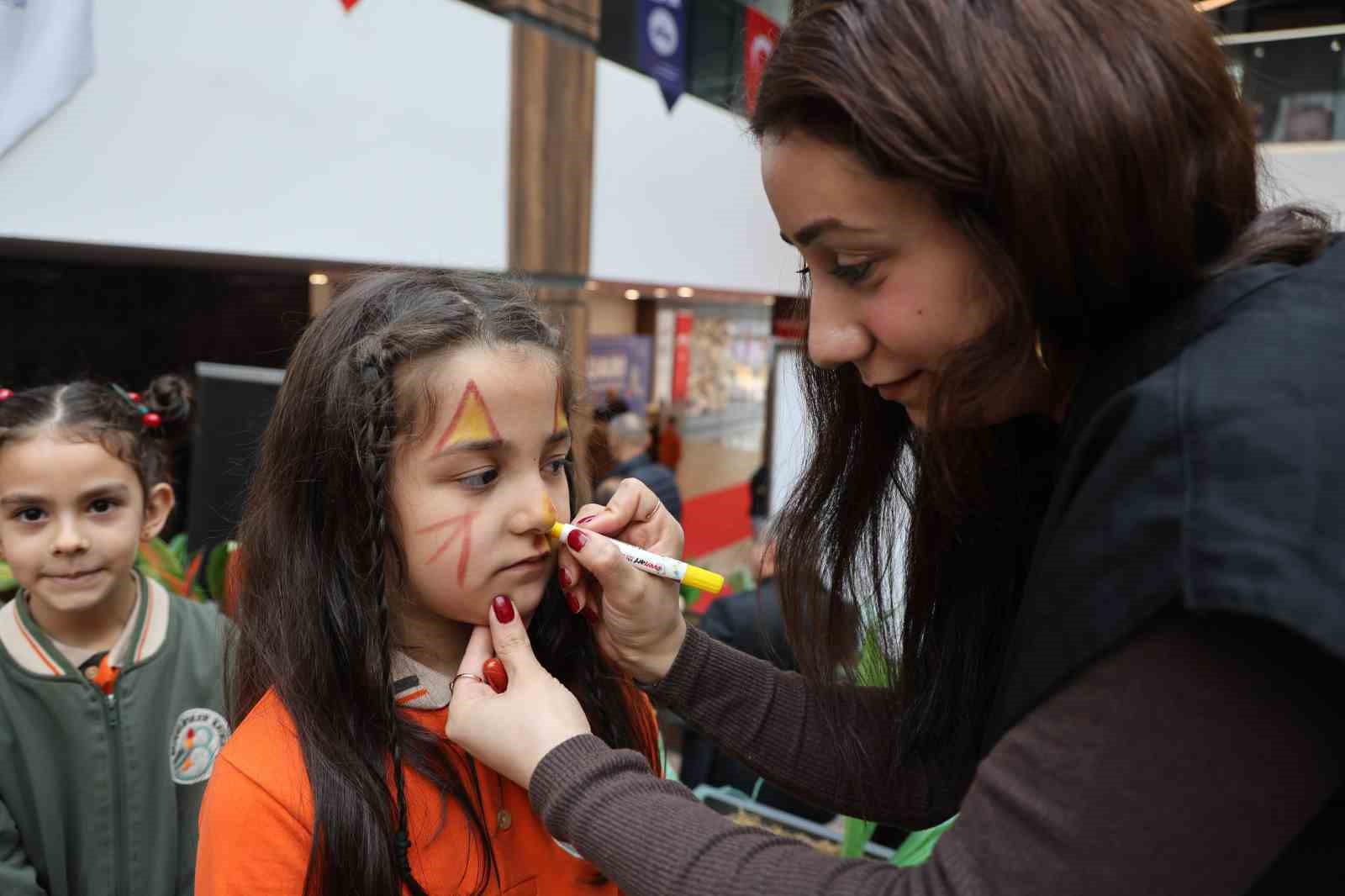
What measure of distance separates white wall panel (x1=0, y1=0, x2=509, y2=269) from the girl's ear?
3.24 ft

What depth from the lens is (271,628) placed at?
3.75 ft

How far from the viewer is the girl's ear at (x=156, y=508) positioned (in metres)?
1.85

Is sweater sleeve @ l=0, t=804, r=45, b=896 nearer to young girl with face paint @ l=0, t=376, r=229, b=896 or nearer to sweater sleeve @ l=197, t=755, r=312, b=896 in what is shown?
young girl with face paint @ l=0, t=376, r=229, b=896

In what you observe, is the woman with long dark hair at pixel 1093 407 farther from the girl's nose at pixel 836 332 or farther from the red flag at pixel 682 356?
the red flag at pixel 682 356

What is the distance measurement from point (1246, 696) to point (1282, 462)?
16cm

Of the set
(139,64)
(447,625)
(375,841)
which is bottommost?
(375,841)

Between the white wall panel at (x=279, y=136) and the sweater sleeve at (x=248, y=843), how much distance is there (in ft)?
6.65

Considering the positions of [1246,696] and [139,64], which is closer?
[1246,696]

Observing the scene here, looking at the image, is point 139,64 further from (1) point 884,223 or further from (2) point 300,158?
(1) point 884,223

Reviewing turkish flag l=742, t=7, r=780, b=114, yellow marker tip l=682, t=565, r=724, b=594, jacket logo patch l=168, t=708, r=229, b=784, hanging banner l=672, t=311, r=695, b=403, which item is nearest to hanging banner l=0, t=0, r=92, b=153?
jacket logo patch l=168, t=708, r=229, b=784

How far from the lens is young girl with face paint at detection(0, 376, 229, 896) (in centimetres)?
153

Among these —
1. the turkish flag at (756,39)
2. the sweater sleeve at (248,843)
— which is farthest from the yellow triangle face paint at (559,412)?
the turkish flag at (756,39)

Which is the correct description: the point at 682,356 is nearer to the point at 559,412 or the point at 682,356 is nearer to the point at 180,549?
the point at 180,549

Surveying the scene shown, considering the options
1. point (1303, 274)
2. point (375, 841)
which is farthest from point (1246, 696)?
point (375, 841)
